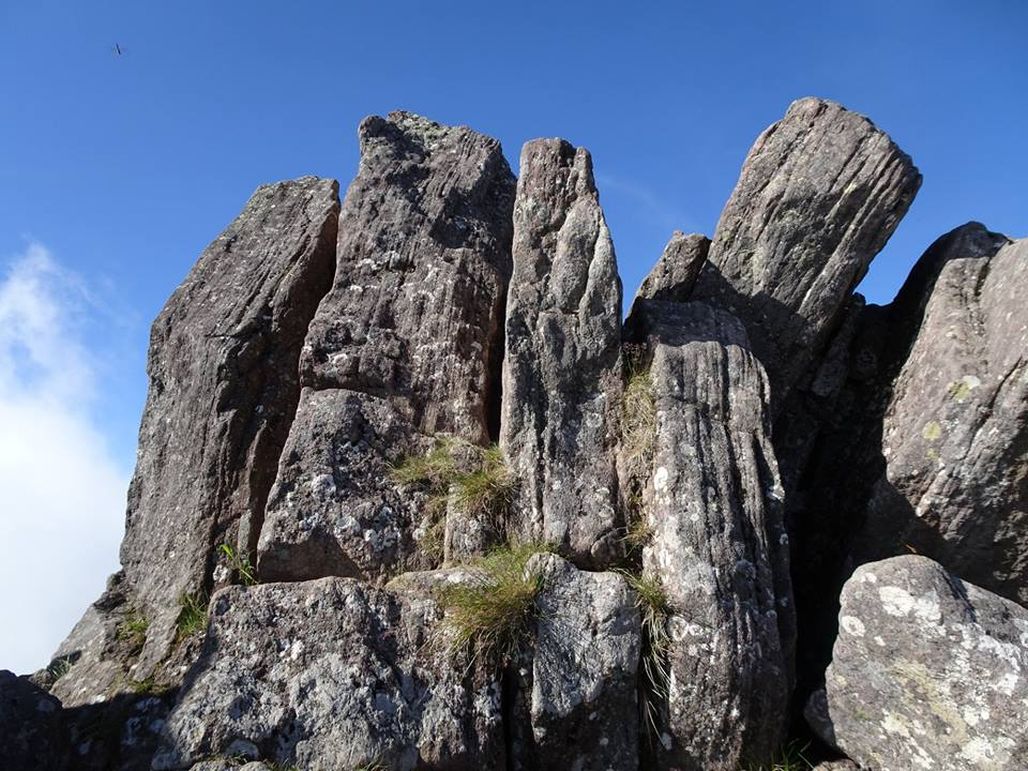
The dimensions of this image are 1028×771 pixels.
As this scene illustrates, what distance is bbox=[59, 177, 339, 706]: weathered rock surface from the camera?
10.2 m

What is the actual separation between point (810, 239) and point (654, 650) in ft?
22.2

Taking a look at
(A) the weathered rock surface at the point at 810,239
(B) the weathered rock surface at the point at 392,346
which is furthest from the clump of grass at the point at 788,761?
(A) the weathered rock surface at the point at 810,239

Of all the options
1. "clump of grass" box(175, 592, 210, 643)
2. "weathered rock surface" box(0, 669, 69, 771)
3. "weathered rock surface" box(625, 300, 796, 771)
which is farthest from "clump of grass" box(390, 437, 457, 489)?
"weathered rock surface" box(0, 669, 69, 771)

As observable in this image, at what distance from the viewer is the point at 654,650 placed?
327 inches

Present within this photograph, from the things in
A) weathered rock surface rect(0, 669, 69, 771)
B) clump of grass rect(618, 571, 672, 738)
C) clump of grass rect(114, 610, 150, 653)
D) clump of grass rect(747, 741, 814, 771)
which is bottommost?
clump of grass rect(747, 741, 814, 771)

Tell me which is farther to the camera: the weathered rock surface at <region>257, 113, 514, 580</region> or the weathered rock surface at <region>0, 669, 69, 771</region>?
the weathered rock surface at <region>257, 113, 514, 580</region>

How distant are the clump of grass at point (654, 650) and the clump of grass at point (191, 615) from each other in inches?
191

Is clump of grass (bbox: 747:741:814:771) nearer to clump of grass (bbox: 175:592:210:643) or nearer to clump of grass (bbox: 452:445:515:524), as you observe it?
clump of grass (bbox: 452:445:515:524)

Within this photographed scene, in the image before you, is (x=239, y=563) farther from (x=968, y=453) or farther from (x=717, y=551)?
(x=968, y=453)

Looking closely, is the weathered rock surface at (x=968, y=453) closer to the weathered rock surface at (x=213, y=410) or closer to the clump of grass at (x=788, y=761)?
the clump of grass at (x=788, y=761)

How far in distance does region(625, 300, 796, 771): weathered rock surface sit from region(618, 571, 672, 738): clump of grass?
0.06 meters

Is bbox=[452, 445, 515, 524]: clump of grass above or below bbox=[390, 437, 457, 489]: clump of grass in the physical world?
below

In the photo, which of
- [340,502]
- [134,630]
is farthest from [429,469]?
[134,630]

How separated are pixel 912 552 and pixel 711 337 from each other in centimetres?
360
